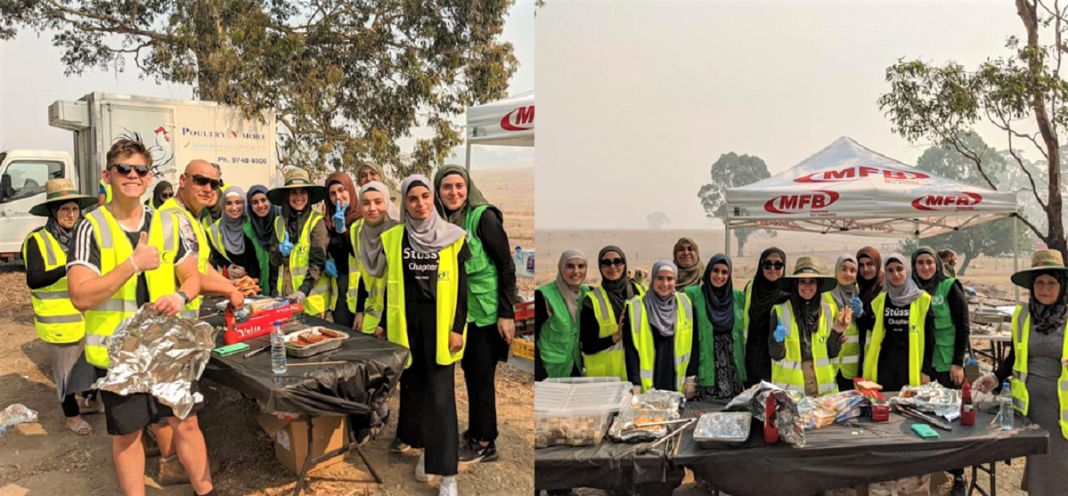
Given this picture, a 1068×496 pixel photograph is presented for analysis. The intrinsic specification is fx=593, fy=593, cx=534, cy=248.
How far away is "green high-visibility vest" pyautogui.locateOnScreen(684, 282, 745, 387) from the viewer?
3104mm

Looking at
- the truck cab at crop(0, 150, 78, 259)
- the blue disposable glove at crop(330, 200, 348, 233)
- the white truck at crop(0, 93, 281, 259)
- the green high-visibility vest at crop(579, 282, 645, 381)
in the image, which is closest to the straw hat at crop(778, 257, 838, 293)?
the green high-visibility vest at crop(579, 282, 645, 381)

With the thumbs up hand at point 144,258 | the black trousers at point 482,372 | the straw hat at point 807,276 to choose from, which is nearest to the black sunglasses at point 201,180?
the thumbs up hand at point 144,258

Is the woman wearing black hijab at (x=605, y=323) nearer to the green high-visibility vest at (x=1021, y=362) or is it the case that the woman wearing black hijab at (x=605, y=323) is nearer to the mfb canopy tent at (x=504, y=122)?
the green high-visibility vest at (x=1021, y=362)

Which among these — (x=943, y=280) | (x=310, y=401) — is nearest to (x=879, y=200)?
(x=943, y=280)

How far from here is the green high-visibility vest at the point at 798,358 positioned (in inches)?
112

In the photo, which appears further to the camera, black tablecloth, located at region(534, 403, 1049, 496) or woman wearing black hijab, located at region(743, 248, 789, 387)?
woman wearing black hijab, located at region(743, 248, 789, 387)

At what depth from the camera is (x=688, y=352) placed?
3039 mm

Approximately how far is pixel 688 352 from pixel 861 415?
0.81 m

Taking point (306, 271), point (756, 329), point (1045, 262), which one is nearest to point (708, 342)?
point (756, 329)

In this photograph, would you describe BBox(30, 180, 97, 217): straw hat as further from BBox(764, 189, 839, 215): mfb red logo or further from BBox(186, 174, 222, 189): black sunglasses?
BBox(764, 189, 839, 215): mfb red logo

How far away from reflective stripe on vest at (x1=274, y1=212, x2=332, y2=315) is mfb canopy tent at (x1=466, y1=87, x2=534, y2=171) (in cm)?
211

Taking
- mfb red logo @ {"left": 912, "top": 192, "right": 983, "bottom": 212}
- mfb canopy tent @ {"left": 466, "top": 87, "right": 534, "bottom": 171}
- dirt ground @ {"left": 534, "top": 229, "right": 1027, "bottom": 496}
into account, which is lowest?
dirt ground @ {"left": 534, "top": 229, "right": 1027, "bottom": 496}

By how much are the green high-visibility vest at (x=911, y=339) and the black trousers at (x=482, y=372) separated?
1979 mm

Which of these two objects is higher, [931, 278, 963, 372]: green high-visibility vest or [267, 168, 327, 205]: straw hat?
[267, 168, 327, 205]: straw hat
